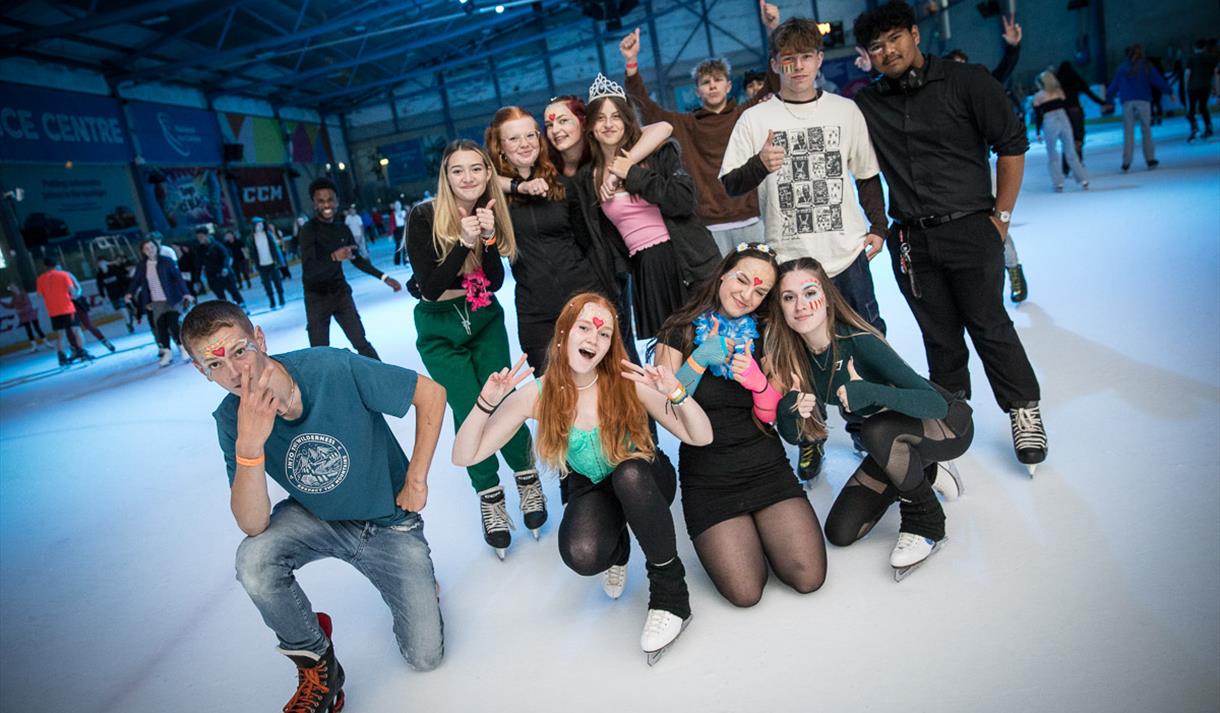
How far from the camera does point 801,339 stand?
2227 millimetres

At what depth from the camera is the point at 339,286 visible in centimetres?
500

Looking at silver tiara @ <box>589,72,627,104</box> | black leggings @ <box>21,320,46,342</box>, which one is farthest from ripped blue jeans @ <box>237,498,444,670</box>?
black leggings @ <box>21,320,46,342</box>

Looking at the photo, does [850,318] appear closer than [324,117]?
Yes

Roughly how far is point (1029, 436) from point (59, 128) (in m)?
15.1

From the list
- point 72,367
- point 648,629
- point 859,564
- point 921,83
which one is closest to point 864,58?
point 921,83

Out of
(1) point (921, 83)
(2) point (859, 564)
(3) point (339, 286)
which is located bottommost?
(2) point (859, 564)

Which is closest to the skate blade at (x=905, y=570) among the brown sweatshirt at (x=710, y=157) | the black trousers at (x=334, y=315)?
the brown sweatshirt at (x=710, y=157)

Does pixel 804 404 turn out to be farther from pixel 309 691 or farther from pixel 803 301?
pixel 309 691

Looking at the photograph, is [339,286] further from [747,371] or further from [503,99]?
[503,99]

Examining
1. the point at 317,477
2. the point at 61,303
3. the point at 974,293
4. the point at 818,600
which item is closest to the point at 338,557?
the point at 317,477

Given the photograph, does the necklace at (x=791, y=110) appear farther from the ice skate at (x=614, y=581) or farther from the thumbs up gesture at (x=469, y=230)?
the ice skate at (x=614, y=581)

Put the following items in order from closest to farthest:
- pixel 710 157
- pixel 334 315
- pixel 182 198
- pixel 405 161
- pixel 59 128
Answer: pixel 710 157 < pixel 334 315 < pixel 59 128 < pixel 182 198 < pixel 405 161

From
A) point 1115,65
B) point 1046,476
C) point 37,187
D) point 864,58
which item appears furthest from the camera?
point 1115,65

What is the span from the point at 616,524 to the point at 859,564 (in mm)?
705
